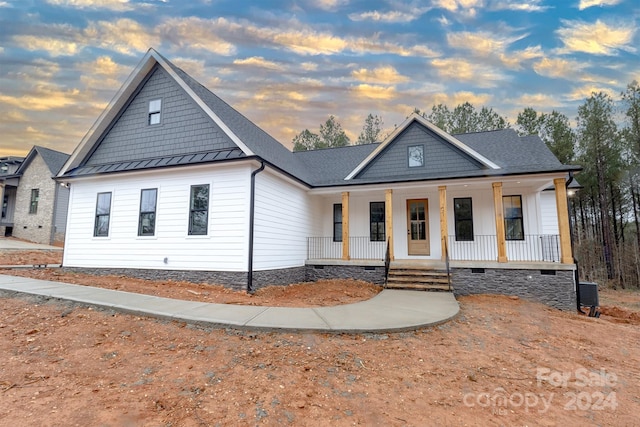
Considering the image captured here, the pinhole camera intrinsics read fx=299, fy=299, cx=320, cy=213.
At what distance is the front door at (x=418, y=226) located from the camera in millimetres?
11867

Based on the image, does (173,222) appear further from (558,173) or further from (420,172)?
(558,173)

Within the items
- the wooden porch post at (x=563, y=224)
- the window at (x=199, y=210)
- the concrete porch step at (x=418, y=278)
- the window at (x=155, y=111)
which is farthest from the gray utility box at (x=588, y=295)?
the window at (x=155, y=111)

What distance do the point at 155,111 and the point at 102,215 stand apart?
4008 mm

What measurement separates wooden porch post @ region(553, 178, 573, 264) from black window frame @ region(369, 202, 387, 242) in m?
5.69

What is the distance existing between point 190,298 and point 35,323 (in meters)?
2.59

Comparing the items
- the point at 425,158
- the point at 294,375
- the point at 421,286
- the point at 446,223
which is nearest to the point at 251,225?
the point at 421,286

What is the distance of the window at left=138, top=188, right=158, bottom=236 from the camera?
31.2 ft

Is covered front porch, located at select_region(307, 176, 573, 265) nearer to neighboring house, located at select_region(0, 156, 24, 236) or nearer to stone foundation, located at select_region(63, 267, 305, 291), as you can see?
stone foundation, located at select_region(63, 267, 305, 291)

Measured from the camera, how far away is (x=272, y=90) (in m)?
14.9

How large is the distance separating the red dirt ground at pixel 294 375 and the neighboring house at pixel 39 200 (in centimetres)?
1930

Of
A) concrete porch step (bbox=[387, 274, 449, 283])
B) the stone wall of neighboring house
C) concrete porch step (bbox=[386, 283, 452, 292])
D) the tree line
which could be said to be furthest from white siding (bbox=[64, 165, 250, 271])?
the tree line

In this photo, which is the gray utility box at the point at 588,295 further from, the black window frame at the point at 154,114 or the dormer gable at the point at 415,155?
the black window frame at the point at 154,114

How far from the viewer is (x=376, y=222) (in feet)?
41.5

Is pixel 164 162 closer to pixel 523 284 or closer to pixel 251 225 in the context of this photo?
pixel 251 225
